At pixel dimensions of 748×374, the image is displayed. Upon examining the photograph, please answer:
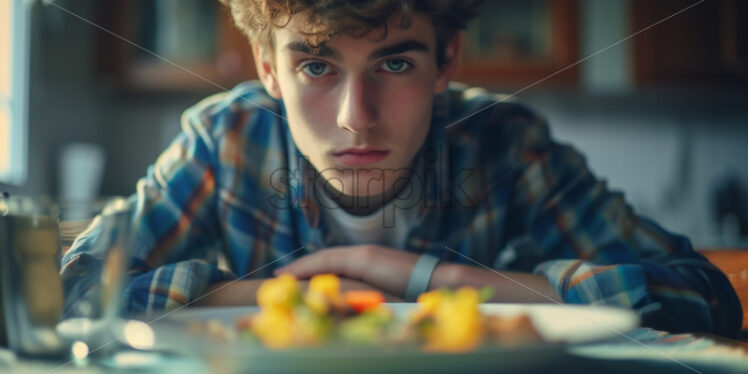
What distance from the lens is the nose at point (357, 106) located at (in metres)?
0.72

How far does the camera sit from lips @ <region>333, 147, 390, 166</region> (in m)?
0.76

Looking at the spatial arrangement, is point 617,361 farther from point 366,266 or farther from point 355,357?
point 366,266

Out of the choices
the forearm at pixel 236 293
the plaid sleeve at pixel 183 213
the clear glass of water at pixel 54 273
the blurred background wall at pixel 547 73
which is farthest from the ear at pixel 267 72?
the blurred background wall at pixel 547 73

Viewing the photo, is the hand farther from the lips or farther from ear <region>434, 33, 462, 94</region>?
ear <region>434, 33, 462, 94</region>

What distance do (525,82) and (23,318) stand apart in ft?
6.70

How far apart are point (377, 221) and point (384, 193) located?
5cm

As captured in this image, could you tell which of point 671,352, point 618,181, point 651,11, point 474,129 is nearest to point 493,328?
point 671,352

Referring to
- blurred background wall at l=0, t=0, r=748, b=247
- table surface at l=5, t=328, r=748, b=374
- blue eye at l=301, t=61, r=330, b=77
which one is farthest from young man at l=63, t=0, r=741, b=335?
blurred background wall at l=0, t=0, r=748, b=247

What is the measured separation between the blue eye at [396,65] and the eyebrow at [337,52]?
0.02 metres

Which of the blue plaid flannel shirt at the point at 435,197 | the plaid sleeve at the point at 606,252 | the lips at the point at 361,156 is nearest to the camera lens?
the plaid sleeve at the point at 606,252

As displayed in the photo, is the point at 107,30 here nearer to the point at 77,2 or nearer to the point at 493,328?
the point at 77,2

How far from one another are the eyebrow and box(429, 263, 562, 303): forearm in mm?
266

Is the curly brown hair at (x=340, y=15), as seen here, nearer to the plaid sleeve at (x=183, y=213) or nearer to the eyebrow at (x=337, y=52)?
the eyebrow at (x=337, y=52)

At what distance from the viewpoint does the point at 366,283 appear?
2.34ft
